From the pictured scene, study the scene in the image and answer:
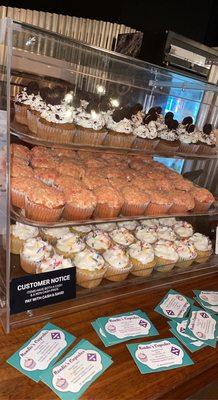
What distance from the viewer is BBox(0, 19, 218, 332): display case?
66.7 inches

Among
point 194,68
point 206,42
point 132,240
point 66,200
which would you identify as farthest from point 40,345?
point 206,42

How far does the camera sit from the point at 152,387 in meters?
1.64

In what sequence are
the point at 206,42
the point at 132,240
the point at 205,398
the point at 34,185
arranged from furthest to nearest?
1. the point at 206,42
2. the point at 132,240
3. the point at 205,398
4. the point at 34,185

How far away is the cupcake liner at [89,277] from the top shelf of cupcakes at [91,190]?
0.32 m

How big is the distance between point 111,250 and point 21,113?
1.00 m

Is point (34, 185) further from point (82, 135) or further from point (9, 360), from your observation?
point (9, 360)

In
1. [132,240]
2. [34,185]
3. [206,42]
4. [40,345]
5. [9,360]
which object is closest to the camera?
[9,360]

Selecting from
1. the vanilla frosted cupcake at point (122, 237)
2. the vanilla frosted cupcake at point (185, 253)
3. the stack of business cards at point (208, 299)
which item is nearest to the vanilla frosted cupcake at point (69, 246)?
the vanilla frosted cupcake at point (122, 237)

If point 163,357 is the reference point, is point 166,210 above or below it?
above

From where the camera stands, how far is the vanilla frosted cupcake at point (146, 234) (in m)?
2.52

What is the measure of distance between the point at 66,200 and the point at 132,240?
75cm

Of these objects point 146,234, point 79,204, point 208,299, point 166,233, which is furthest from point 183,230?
point 79,204

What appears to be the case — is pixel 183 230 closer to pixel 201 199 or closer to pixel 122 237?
pixel 201 199

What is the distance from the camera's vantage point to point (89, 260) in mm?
2029
